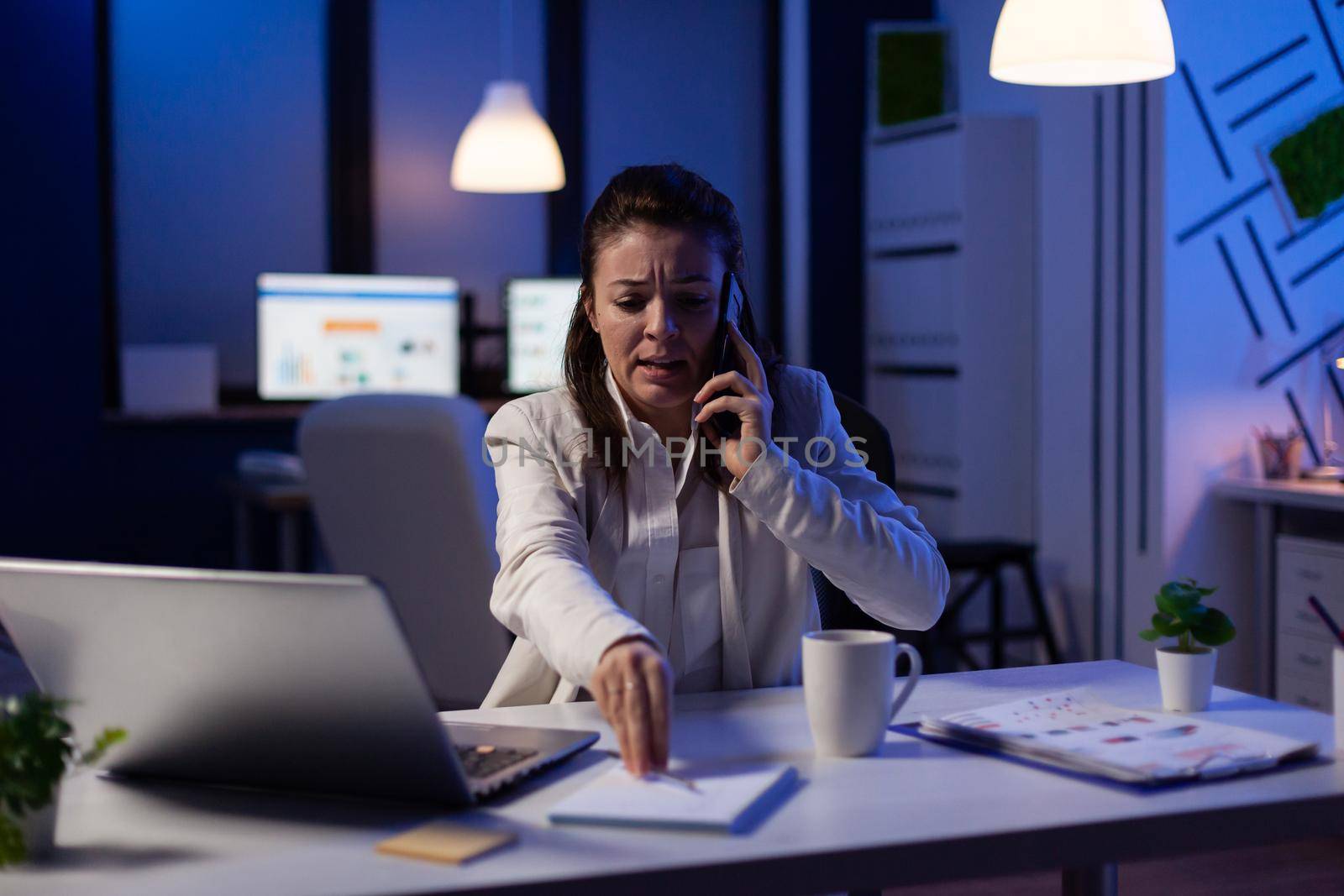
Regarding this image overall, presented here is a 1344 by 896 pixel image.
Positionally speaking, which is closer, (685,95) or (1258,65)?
(1258,65)

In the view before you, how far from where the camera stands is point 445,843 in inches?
37.3

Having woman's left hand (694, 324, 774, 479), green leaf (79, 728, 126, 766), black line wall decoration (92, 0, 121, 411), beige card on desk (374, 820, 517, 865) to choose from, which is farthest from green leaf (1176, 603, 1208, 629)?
black line wall decoration (92, 0, 121, 411)

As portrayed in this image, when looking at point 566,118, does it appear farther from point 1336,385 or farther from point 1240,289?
point 1336,385

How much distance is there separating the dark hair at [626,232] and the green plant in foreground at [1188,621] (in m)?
0.55

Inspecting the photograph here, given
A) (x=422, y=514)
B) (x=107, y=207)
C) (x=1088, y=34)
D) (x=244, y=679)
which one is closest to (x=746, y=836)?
(x=244, y=679)

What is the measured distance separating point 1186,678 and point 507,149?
3461mm

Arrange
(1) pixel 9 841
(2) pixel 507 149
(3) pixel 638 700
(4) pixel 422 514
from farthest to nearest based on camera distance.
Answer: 1. (2) pixel 507 149
2. (4) pixel 422 514
3. (3) pixel 638 700
4. (1) pixel 9 841

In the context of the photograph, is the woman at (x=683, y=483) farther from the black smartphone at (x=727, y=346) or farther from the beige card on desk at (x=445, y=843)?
the beige card on desk at (x=445, y=843)

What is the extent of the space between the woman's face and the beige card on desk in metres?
0.77

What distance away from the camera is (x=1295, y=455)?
3.60 m

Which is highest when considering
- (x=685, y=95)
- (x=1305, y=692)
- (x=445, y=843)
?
(x=685, y=95)

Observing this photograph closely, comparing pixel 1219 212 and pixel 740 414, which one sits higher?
pixel 1219 212

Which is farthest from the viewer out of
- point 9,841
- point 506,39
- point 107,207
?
point 506,39

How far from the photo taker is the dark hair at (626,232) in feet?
5.53
